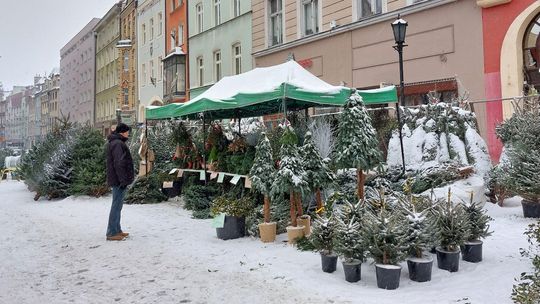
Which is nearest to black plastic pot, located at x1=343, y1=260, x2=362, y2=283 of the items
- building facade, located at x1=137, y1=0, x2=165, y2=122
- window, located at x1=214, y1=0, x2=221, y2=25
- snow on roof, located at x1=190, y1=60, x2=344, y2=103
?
snow on roof, located at x1=190, y1=60, x2=344, y2=103

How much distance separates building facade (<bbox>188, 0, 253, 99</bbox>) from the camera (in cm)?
2386

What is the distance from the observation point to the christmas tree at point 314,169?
A: 22.6ft

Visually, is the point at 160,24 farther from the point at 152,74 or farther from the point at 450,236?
the point at 450,236

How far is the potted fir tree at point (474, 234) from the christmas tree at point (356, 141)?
4.82ft

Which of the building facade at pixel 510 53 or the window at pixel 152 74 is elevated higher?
the window at pixel 152 74

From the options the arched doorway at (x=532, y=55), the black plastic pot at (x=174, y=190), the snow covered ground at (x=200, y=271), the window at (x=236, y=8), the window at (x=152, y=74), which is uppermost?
the window at (x=236, y=8)

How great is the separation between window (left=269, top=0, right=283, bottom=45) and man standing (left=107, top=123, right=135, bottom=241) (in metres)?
14.3

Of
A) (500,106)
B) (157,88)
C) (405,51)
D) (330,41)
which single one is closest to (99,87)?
(157,88)

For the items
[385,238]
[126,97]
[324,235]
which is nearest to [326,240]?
[324,235]

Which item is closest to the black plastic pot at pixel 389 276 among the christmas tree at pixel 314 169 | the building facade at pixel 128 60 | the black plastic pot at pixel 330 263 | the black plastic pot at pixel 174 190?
the black plastic pot at pixel 330 263

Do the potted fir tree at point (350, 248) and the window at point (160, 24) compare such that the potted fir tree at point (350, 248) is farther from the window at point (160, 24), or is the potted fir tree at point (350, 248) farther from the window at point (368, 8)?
the window at point (160, 24)

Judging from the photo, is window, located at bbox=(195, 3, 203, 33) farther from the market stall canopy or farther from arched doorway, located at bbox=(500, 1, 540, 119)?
arched doorway, located at bbox=(500, 1, 540, 119)

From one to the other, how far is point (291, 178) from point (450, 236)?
7.48ft

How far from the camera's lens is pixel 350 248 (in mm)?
5051
